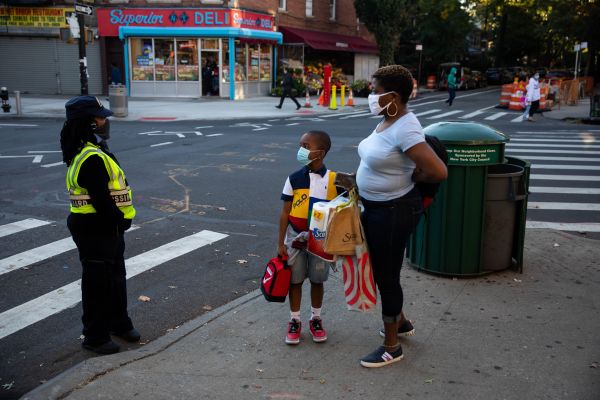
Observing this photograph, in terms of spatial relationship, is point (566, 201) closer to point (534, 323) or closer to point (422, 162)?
point (534, 323)

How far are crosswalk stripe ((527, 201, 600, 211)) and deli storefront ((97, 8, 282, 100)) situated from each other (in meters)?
23.5

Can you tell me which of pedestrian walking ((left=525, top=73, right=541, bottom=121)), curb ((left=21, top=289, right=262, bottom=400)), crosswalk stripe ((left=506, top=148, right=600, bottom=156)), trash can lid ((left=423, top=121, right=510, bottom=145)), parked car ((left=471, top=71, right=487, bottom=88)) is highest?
parked car ((left=471, top=71, right=487, bottom=88))

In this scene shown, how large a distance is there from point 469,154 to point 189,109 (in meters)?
21.9

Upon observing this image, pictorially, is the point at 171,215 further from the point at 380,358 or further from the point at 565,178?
the point at 565,178

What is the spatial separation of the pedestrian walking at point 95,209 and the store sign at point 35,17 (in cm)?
3045

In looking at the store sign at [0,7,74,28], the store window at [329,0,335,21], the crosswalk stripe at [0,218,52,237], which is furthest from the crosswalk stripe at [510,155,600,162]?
the store window at [329,0,335,21]

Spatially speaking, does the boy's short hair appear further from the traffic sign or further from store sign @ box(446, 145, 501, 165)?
the traffic sign

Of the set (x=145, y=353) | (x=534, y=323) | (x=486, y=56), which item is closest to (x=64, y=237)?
(x=145, y=353)

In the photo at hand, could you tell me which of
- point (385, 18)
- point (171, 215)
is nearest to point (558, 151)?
point (171, 215)

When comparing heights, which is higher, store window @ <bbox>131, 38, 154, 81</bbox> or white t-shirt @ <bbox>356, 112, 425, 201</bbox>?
store window @ <bbox>131, 38, 154, 81</bbox>

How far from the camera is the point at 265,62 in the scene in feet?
114

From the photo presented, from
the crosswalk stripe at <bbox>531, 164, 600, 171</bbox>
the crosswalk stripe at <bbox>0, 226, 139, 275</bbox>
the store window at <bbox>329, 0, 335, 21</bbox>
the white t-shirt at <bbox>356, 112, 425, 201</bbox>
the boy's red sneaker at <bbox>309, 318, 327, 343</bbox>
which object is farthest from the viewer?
the store window at <bbox>329, 0, 335, 21</bbox>

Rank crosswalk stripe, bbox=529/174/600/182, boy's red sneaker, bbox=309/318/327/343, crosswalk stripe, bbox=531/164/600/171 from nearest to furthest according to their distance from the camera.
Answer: boy's red sneaker, bbox=309/318/327/343 → crosswalk stripe, bbox=529/174/600/182 → crosswalk stripe, bbox=531/164/600/171

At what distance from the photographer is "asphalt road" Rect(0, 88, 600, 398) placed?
5.02 m
